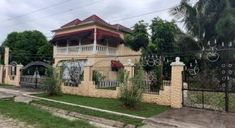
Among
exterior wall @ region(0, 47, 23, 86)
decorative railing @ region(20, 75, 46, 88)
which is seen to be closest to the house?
decorative railing @ region(20, 75, 46, 88)

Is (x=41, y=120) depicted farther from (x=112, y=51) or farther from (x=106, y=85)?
(x=112, y=51)

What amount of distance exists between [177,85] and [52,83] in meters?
7.70

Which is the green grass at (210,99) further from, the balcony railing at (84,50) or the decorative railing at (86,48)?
the decorative railing at (86,48)

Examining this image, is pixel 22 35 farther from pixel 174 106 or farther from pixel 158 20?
pixel 174 106

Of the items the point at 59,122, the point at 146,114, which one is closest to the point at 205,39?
the point at 146,114

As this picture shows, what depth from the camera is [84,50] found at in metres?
23.3

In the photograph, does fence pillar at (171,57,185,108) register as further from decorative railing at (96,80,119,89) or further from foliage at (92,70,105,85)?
foliage at (92,70,105,85)

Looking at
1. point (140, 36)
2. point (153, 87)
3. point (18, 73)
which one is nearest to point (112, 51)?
point (140, 36)

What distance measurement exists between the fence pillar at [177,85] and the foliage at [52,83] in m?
7.36

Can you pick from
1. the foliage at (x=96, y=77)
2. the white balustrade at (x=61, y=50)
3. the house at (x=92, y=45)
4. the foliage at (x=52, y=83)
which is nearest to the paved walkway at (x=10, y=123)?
the foliage at (x=52, y=83)

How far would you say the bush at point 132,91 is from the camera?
35.3 ft

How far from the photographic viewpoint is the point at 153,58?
1271 centimetres

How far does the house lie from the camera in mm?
22422

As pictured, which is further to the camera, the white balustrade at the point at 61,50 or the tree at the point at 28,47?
the tree at the point at 28,47
